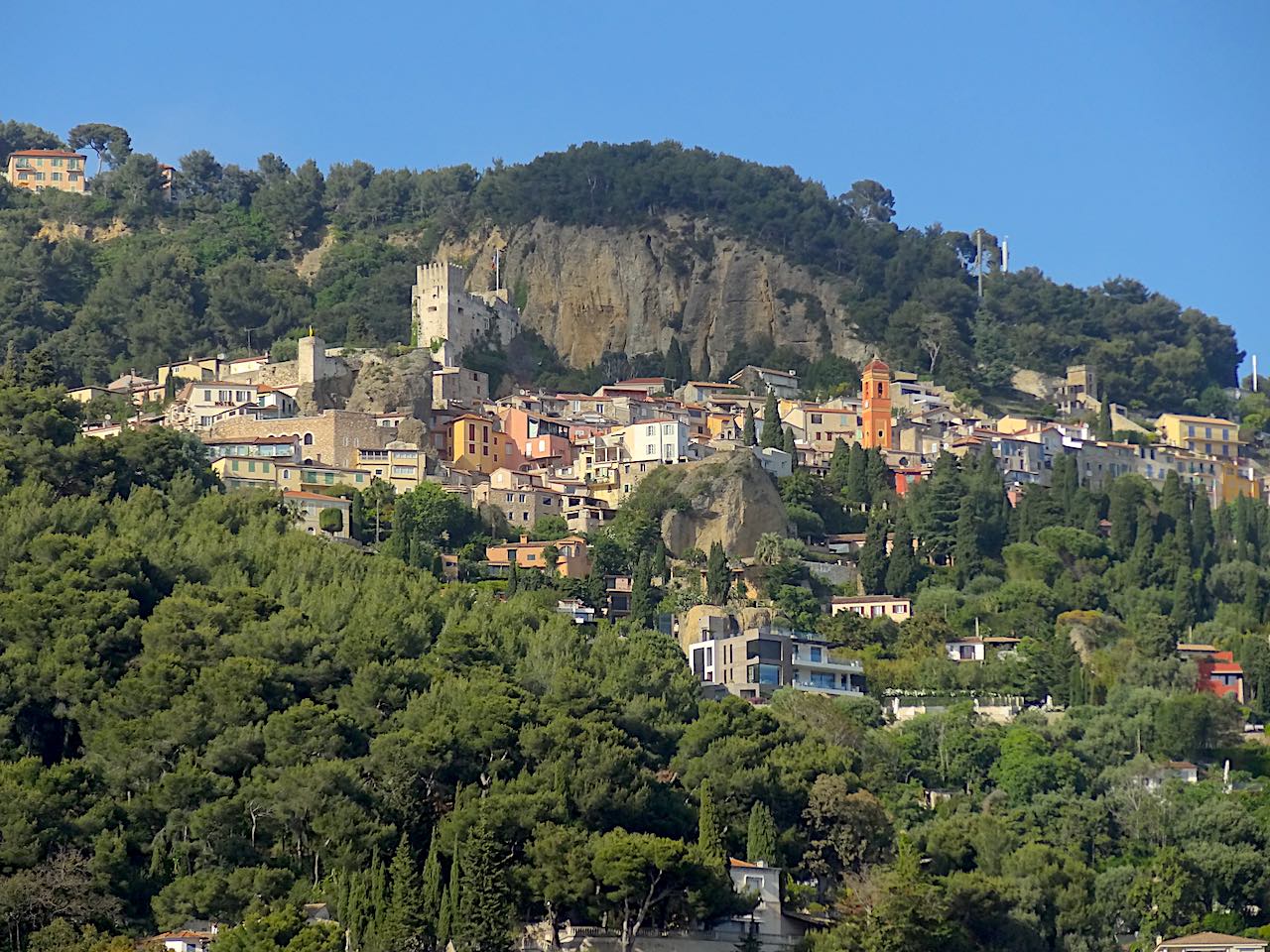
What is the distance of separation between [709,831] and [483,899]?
6.88 m

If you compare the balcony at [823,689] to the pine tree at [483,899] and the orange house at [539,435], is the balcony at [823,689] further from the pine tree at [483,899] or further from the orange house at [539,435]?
the pine tree at [483,899]

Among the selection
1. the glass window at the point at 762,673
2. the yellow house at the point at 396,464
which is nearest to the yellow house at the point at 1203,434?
the yellow house at the point at 396,464

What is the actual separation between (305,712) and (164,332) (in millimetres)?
60779

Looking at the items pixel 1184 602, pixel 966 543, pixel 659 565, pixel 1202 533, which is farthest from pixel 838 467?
pixel 1184 602

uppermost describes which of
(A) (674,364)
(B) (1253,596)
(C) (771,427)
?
(A) (674,364)

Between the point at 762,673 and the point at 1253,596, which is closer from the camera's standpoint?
the point at 762,673

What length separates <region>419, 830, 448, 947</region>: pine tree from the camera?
4959 cm

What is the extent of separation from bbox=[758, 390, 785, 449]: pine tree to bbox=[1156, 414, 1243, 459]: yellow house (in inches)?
877

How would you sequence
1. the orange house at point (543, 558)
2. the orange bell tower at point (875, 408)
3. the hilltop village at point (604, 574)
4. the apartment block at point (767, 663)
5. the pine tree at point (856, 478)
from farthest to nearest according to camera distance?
1. the orange bell tower at point (875, 408)
2. the pine tree at point (856, 478)
3. the orange house at point (543, 558)
4. the apartment block at point (767, 663)
5. the hilltop village at point (604, 574)

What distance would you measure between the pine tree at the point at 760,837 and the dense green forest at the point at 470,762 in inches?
3.2

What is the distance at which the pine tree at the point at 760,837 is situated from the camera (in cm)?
5631

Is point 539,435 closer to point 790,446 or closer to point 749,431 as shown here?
point 749,431

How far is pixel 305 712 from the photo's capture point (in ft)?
184

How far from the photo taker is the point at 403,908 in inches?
1954
